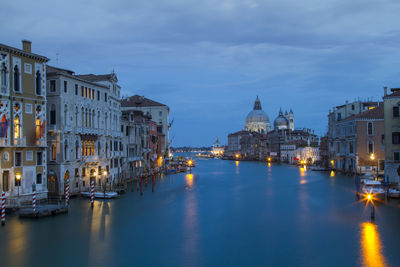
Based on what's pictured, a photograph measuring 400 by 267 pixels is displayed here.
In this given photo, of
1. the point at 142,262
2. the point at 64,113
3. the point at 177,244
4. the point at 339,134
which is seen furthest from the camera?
the point at 339,134

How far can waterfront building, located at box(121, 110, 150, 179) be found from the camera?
4236cm

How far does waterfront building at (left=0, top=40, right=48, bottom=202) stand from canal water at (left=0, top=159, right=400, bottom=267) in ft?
8.76

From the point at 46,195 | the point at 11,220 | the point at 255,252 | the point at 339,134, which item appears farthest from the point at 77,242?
the point at 339,134

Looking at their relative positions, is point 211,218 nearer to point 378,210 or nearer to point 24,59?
point 378,210

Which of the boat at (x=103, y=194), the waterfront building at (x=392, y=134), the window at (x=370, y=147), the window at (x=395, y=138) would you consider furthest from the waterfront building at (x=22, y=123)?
the window at (x=370, y=147)

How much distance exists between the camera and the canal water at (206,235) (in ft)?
48.3

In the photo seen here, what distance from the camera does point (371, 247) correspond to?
630 inches

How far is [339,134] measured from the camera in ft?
189

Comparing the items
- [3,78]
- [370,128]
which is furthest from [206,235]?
[370,128]

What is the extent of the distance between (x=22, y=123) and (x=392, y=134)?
25403mm

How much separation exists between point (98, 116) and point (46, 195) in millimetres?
9000

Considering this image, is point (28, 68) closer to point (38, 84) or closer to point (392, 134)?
point (38, 84)

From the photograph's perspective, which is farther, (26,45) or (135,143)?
(135,143)

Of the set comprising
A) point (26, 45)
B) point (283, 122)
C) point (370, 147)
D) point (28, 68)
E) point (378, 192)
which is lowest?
point (378, 192)
